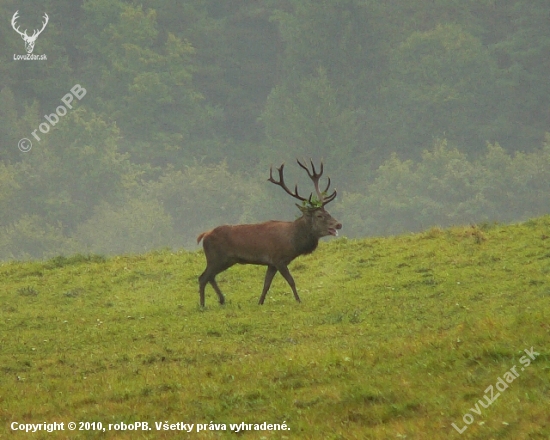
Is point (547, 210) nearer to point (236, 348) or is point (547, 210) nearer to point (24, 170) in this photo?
point (24, 170)

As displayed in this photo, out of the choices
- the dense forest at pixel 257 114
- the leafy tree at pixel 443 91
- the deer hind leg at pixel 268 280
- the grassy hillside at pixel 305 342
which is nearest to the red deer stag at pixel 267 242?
the deer hind leg at pixel 268 280

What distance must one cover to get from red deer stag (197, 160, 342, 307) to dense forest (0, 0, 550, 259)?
174 feet

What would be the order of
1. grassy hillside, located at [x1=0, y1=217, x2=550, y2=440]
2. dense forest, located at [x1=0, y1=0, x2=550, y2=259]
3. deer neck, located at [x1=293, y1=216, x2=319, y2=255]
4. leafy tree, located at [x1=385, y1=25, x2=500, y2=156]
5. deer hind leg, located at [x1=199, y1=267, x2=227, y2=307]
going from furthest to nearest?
leafy tree, located at [x1=385, y1=25, x2=500, y2=156] < dense forest, located at [x1=0, y1=0, x2=550, y2=259] < deer neck, located at [x1=293, y1=216, x2=319, y2=255] < deer hind leg, located at [x1=199, y1=267, x2=227, y2=307] < grassy hillside, located at [x1=0, y1=217, x2=550, y2=440]

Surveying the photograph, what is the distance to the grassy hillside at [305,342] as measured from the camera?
35.5 ft

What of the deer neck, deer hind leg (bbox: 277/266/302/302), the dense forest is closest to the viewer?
deer hind leg (bbox: 277/266/302/302)

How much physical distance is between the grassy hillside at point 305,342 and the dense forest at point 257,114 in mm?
50472

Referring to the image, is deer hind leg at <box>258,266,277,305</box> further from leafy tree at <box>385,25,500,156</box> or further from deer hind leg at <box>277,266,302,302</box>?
leafy tree at <box>385,25,500,156</box>

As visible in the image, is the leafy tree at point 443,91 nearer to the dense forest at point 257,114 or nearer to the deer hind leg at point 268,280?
the dense forest at point 257,114

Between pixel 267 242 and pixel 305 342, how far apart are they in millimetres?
4038

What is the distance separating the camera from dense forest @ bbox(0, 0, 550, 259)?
77438mm

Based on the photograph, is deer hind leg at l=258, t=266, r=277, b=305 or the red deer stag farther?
the red deer stag

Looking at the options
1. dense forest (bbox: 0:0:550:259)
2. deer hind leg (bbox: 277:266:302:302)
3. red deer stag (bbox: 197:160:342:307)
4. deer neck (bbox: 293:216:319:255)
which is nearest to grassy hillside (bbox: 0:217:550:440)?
deer hind leg (bbox: 277:266:302:302)

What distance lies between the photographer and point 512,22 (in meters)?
85.7

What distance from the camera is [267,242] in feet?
60.9
